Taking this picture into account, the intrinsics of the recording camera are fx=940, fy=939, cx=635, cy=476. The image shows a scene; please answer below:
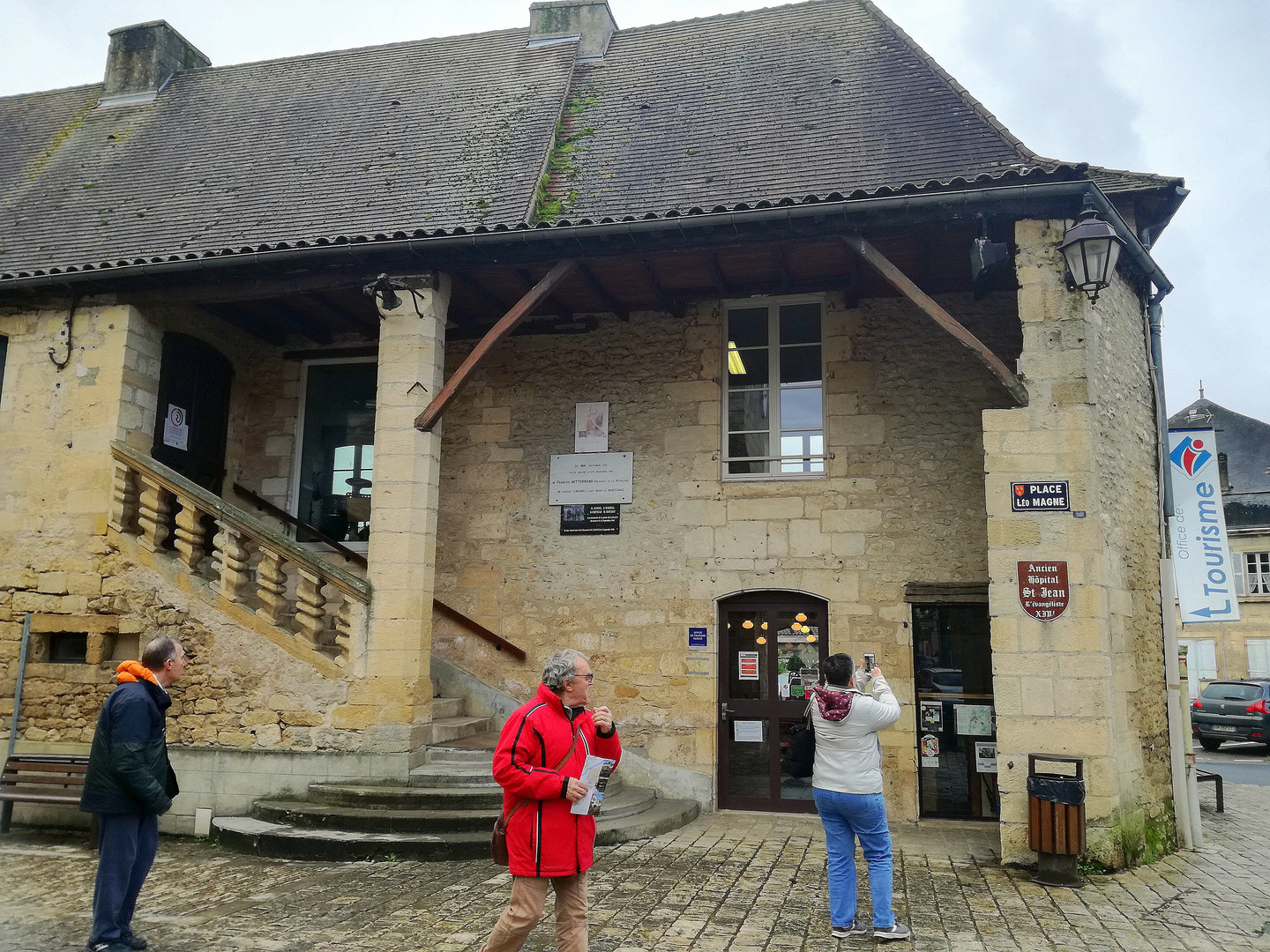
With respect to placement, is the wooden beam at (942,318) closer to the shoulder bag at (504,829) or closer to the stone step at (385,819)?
the shoulder bag at (504,829)

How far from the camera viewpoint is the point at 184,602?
7160mm

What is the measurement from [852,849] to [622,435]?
467cm

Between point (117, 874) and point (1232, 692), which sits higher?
point (1232, 692)

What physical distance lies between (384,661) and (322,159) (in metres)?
5.62

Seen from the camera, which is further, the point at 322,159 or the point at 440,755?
the point at 322,159

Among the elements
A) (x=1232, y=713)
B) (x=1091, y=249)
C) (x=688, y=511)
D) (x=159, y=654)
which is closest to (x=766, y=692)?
(x=688, y=511)

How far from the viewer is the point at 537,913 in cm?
341

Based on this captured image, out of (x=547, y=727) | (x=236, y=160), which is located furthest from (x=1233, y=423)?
(x=547, y=727)

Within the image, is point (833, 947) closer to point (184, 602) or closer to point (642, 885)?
point (642, 885)

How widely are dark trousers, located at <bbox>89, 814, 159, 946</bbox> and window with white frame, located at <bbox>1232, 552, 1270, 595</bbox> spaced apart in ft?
75.7

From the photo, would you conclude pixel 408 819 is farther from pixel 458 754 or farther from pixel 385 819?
pixel 458 754

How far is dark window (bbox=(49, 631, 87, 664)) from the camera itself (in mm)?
7566

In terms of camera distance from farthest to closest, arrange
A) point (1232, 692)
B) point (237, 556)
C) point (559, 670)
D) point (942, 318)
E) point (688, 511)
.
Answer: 1. point (1232, 692)
2. point (688, 511)
3. point (237, 556)
4. point (942, 318)
5. point (559, 670)

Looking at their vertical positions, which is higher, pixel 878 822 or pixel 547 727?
pixel 547 727
